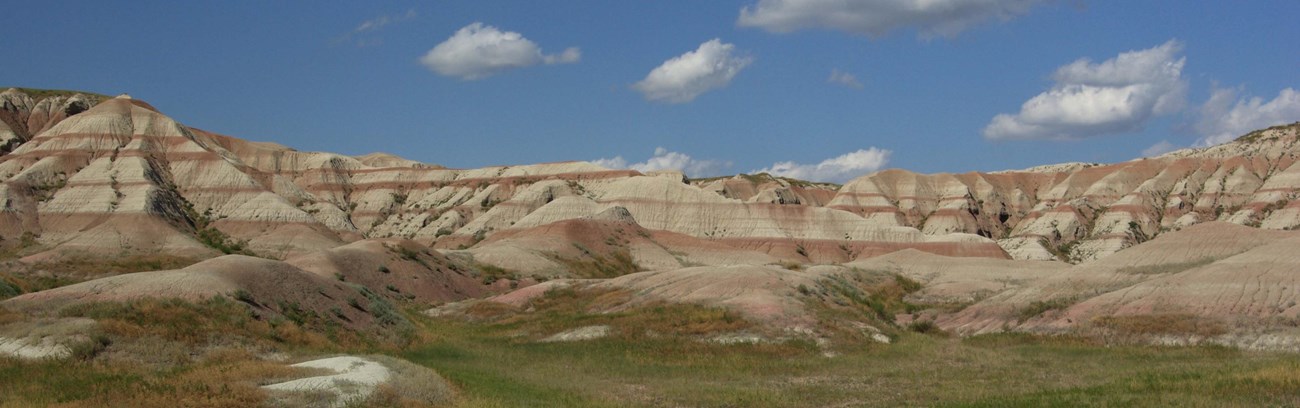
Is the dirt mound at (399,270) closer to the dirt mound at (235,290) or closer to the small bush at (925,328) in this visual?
the dirt mound at (235,290)

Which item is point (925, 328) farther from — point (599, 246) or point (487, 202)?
point (487, 202)

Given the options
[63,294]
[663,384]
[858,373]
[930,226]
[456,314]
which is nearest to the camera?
[663,384]

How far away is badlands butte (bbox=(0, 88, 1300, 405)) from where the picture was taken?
40.5m

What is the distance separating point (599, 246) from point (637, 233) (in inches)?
478

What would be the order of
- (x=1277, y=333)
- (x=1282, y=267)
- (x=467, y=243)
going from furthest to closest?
(x=467, y=243) < (x=1282, y=267) < (x=1277, y=333)

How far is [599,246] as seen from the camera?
4668 inches

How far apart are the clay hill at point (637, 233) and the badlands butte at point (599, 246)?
310mm

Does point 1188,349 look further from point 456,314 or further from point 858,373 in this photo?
point 456,314

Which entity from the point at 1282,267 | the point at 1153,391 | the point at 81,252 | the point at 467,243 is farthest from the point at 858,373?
the point at 467,243

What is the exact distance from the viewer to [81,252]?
91.9 meters

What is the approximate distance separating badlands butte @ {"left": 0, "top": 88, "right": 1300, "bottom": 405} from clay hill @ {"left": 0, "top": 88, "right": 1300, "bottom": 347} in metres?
0.31

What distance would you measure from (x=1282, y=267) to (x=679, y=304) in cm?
2703

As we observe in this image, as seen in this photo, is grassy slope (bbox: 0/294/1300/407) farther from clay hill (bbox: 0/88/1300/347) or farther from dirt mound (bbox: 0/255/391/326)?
clay hill (bbox: 0/88/1300/347)

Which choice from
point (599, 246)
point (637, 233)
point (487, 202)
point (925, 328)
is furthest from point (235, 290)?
point (487, 202)
